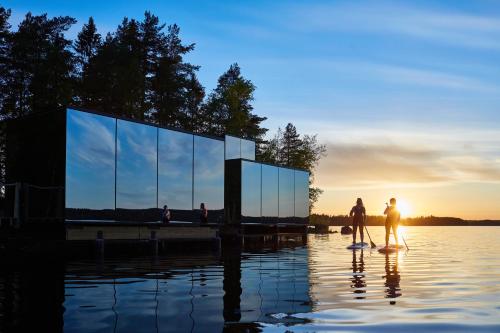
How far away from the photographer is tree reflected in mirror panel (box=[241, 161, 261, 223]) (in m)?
34.4

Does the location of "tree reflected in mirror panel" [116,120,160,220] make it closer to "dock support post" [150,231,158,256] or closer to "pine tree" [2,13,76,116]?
"dock support post" [150,231,158,256]

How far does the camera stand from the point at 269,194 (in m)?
37.0

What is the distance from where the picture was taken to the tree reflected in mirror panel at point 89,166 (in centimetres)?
2286

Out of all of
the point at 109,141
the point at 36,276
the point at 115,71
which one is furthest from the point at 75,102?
the point at 36,276

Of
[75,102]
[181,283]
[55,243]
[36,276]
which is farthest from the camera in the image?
[75,102]

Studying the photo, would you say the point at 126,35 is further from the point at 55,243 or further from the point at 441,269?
the point at 441,269

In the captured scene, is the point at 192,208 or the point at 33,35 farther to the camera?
the point at 33,35

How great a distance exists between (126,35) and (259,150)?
26.6 meters

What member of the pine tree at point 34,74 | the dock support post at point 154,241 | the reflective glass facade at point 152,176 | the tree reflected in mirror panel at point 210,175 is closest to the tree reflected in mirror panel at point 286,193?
the reflective glass facade at point 152,176

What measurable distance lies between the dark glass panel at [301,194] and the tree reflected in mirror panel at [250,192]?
5379mm

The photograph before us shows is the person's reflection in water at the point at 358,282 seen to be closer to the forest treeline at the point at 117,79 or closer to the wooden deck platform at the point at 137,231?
the wooden deck platform at the point at 137,231

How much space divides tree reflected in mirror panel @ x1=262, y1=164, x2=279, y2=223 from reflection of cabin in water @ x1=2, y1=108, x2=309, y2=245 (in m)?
4.58

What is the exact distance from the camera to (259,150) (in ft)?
276

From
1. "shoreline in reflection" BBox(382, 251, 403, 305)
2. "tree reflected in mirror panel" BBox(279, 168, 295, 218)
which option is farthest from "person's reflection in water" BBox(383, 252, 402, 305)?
"tree reflected in mirror panel" BBox(279, 168, 295, 218)
